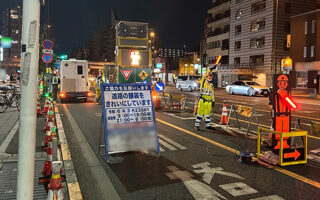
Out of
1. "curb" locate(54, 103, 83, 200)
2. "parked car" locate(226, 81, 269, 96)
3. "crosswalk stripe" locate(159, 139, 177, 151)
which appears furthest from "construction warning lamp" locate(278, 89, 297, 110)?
"parked car" locate(226, 81, 269, 96)

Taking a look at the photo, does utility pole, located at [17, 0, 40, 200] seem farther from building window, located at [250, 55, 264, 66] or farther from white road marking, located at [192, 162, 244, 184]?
building window, located at [250, 55, 264, 66]

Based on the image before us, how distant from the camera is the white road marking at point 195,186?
447 cm

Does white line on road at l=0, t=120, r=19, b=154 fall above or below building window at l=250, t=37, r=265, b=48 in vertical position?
below

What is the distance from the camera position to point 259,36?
144ft

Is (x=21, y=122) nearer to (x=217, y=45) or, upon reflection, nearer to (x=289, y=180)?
(x=289, y=180)

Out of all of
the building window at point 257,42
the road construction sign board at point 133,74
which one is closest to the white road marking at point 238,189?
the road construction sign board at point 133,74

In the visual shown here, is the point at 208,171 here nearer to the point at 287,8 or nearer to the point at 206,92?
the point at 206,92

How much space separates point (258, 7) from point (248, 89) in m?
21.3

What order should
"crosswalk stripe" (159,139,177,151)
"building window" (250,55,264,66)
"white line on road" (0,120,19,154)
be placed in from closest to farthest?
"white line on road" (0,120,19,154) → "crosswalk stripe" (159,139,177,151) → "building window" (250,55,264,66)

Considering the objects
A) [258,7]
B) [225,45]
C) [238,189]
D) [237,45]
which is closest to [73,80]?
[238,189]

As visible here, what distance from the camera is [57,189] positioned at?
3.34 meters

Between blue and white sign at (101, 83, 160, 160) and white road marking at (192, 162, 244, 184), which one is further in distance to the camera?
blue and white sign at (101, 83, 160, 160)

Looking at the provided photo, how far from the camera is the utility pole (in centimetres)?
302

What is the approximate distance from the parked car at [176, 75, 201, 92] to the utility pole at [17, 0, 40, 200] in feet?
109
